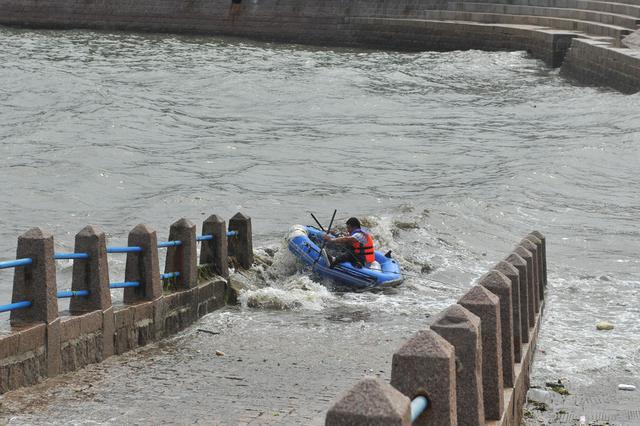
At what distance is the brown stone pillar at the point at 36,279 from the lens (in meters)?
10.3

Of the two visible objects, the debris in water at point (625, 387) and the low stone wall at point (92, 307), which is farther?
the debris in water at point (625, 387)

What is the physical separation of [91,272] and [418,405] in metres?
6.71

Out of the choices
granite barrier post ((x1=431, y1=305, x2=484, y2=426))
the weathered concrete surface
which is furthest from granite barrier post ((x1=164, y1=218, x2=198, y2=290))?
granite barrier post ((x1=431, y1=305, x2=484, y2=426))

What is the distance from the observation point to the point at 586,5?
51812mm

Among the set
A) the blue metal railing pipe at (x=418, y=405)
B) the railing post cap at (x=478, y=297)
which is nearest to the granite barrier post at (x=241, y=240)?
the railing post cap at (x=478, y=297)

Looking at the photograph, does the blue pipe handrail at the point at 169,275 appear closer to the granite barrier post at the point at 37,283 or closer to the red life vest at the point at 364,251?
the granite barrier post at the point at 37,283

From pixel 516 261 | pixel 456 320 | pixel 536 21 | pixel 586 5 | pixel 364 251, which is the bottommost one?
pixel 364 251

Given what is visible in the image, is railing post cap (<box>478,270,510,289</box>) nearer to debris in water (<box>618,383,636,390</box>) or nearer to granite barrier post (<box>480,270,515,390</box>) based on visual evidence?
granite barrier post (<box>480,270,515,390</box>)

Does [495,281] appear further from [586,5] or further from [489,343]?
[586,5]

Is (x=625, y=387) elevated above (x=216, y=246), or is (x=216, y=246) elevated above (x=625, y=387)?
(x=216, y=246)

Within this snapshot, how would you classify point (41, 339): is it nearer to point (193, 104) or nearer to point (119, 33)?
point (193, 104)

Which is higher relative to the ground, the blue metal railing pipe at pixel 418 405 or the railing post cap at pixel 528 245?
the blue metal railing pipe at pixel 418 405

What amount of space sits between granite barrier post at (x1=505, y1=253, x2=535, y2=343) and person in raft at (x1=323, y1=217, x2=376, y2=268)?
6.27 meters

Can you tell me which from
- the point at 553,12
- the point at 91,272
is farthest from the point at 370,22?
the point at 91,272
